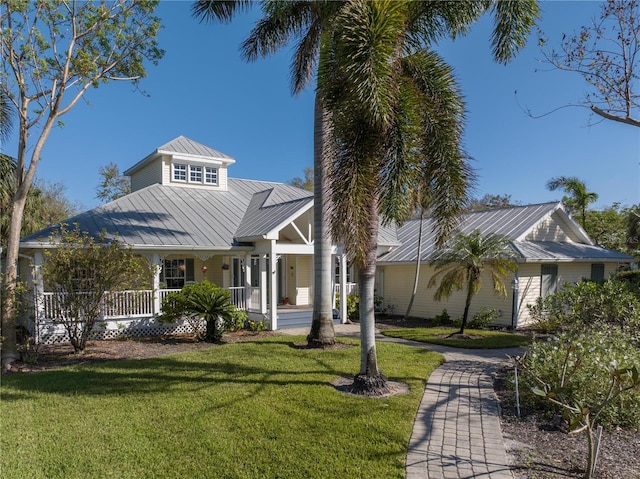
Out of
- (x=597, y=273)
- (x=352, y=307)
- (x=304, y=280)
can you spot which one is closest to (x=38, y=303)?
(x=304, y=280)

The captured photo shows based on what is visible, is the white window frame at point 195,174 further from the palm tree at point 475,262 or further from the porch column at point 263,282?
the palm tree at point 475,262

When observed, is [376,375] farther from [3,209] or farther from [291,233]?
[3,209]

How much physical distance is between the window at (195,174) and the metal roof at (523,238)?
930 centimetres

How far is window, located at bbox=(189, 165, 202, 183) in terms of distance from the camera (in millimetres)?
18559

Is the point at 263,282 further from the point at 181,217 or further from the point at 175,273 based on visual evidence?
the point at 181,217

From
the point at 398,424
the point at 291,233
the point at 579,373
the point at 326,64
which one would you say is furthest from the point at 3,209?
the point at 579,373

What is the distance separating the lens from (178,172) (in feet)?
60.1

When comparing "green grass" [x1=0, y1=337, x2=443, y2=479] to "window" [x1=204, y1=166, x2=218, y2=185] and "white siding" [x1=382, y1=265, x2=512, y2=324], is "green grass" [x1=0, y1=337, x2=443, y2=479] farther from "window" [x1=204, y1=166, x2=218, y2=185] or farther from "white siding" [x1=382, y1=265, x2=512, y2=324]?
"window" [x1=204, y1=166, x2=218, y2=185]

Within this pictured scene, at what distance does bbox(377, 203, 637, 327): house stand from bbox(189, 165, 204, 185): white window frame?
919cm

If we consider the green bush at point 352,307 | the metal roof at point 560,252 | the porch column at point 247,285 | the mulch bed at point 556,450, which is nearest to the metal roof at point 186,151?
the porch column at point 247,285

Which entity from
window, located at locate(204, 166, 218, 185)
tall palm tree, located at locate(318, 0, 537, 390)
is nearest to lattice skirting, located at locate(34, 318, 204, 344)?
window, located at locate(204, 166, 218, 185)

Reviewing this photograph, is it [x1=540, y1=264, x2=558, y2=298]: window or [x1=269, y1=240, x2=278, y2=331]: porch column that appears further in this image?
[x1=540, y1=264, x2=558, y2=298]: window

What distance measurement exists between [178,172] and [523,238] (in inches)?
593

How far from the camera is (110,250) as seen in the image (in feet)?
35.3
